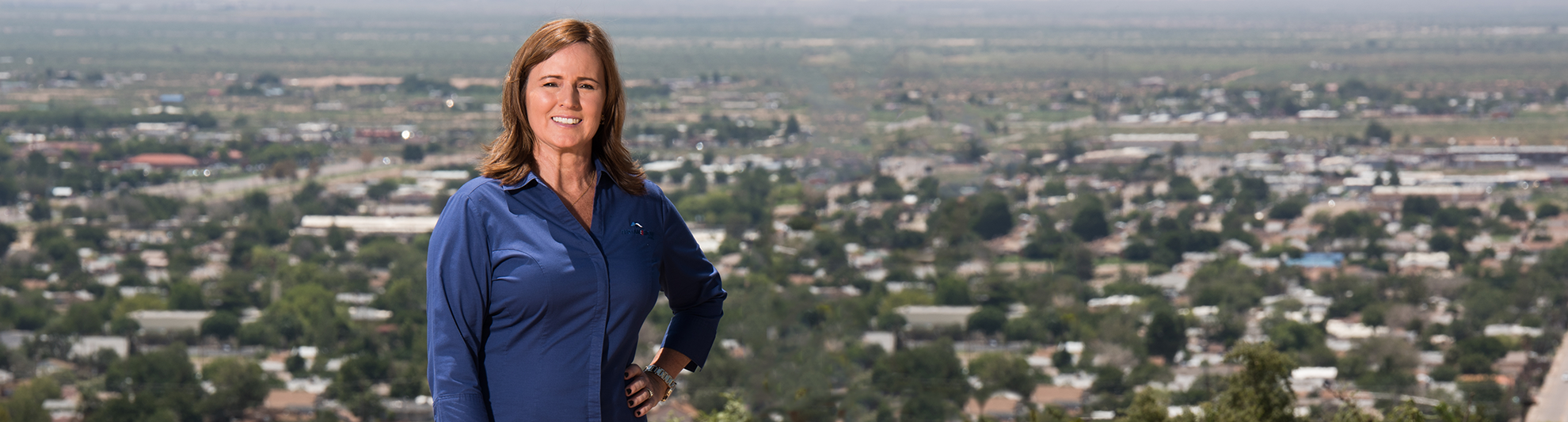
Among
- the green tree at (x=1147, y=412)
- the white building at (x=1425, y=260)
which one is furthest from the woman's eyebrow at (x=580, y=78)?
the white building at (x=1425, y=260)

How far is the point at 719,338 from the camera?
781 inches

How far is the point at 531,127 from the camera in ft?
4.20

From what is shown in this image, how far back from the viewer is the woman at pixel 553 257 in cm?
118

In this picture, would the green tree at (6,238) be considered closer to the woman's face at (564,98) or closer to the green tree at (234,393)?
the green tree at (234,393)

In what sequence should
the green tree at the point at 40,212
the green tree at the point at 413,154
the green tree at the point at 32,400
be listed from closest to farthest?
the green tree at the point at 32,400
the green tree at the point at 40,212
the green tree at the point at 413,154

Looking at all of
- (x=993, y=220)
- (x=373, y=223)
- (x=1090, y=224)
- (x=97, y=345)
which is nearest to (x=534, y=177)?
(x=97, y=345)

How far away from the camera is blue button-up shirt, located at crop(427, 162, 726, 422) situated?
3.86 feet

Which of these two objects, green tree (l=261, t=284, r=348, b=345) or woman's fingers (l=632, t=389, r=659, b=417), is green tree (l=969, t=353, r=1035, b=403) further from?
woman's fingers (l=632, t=389, r=659, b=417)

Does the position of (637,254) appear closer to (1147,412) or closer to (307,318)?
(1147,412)

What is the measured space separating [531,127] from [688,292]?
26 centimetres

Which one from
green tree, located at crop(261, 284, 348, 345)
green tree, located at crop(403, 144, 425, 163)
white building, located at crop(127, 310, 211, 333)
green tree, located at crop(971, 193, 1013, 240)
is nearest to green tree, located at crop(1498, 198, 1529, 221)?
green tree, located at crop(971, 193, 1013, 240)

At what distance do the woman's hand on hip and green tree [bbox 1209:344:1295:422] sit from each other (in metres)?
3.73

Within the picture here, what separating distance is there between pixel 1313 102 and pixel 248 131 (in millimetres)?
39706

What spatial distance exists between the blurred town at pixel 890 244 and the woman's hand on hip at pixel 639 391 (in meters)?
3.91
